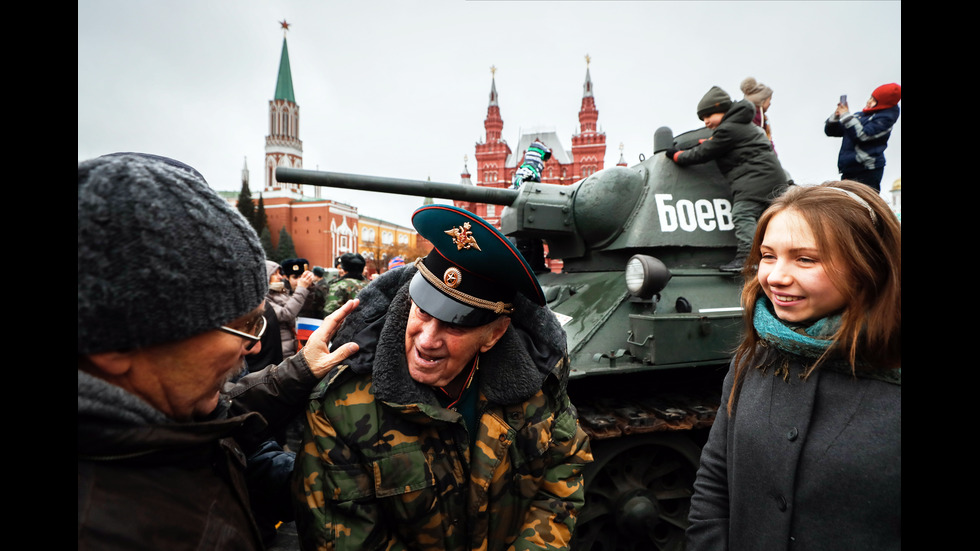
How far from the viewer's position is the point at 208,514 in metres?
0.98

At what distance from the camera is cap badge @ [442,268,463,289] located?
1.67 meters

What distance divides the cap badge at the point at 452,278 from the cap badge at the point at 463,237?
9 cm

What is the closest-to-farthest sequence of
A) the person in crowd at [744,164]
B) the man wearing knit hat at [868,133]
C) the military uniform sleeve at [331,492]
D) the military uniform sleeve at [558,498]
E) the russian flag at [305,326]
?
the military uniform sleeve at [331,492] → the military uniform sleeve at [558,498] → the person in crowd at [744,164] → the man wearing knit hat at [868,133] → the russian flag at [305,326]

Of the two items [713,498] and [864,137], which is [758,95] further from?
[713,498]

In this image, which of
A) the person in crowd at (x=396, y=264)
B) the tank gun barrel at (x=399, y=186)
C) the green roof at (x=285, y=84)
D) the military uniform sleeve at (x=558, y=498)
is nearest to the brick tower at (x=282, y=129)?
the green roof at (x=285, y=84)

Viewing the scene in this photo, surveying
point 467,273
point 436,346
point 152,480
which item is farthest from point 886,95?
point 152,480

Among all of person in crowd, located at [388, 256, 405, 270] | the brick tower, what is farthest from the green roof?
person in crowd, located at [388, 256, 405, 270]

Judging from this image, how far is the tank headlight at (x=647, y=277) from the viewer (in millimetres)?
3016

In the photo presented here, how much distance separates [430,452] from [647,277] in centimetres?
202

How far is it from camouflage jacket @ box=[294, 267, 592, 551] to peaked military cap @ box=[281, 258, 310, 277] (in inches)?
185

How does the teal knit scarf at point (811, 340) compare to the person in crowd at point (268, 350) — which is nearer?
the teal knit scarf at point (811, 340)

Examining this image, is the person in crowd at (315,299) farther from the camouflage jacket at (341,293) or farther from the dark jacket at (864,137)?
the dark jacket at (864,137)

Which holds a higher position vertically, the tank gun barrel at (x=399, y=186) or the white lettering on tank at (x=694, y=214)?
the tank gun barrel at (x=399, y=186)
